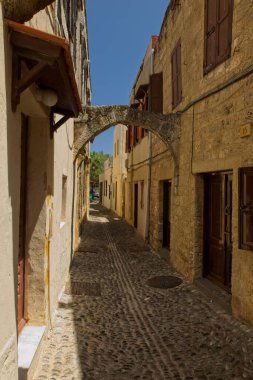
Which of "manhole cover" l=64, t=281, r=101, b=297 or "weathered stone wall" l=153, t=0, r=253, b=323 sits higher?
"weathered stone wall" l=153, t=0, r=253, b=323

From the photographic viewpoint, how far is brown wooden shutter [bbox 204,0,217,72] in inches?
240

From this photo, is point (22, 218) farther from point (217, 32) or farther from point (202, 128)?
point (217, 32)

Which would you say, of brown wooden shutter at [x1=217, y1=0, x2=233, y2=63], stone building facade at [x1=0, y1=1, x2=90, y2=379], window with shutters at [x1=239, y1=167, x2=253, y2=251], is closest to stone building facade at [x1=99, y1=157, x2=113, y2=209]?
brown wooden shutter at [x1=217, y1=0, x2=233, y2=63]

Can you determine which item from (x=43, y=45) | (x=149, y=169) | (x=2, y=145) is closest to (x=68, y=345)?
(x=2, y=145)

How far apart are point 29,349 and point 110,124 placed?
5.62 metres

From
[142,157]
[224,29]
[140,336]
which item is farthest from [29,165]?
[142,157]

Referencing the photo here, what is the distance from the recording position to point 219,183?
6426mm

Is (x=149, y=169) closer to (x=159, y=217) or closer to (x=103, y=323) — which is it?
(x=159, y=217)

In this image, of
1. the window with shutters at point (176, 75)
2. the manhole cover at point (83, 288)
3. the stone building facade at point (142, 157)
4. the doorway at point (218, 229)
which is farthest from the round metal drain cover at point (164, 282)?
the stone building facade at point (142, 157)

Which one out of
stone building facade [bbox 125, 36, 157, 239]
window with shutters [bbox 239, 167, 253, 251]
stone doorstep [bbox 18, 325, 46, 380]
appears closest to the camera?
stone doorstep [bbox 18, 325, 46, 380]

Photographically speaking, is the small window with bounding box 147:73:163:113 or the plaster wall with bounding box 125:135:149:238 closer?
the small window with bounding box 147:73:163:113

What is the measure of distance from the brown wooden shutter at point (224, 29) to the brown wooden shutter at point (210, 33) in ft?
0.57

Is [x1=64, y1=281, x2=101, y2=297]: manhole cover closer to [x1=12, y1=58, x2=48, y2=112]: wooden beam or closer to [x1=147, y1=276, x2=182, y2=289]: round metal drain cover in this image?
[x1=147, y1=276, x2=182, y2=289]: round metal drain cover

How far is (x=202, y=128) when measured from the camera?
21.8 feet
